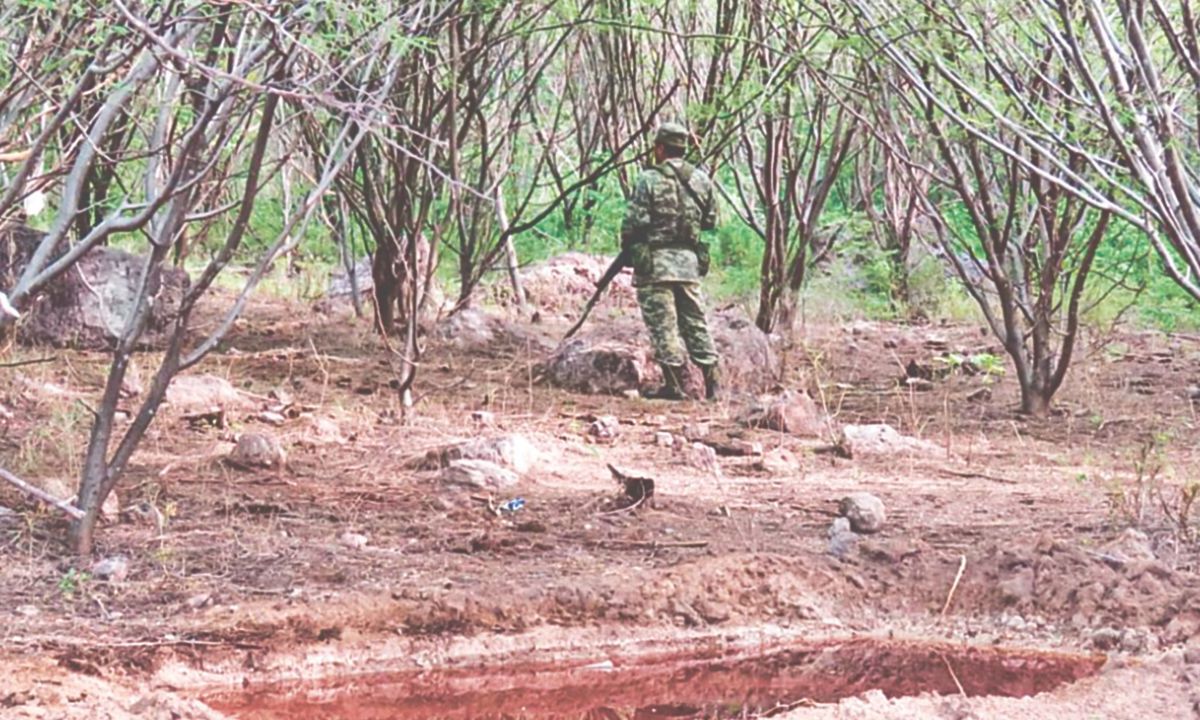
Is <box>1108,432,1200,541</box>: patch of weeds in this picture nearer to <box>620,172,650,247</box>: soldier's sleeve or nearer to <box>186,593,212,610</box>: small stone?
<box>186,593,212,610</box>: small stone

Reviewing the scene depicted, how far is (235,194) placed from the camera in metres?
11.1

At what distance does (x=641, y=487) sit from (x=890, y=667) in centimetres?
139

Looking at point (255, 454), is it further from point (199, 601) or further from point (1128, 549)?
point (1128, 549)

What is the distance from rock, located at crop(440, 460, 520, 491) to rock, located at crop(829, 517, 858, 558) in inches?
50.9

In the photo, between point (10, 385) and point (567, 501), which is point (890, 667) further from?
point (10, 385)

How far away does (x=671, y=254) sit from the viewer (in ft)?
26.8

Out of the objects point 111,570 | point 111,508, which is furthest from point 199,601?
point 111,508

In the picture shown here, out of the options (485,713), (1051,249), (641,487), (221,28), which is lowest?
(485,713)

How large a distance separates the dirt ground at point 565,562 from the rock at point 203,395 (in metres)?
0.08

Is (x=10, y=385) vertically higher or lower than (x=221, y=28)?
lower

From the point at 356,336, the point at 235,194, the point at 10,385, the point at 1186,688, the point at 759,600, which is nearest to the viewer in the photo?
the point at 1186,688

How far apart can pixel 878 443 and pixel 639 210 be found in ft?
8.37

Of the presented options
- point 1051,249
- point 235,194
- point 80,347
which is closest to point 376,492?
point 1051,249

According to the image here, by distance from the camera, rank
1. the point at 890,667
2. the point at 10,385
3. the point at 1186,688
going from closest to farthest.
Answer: the point at 1186,688, the point at 890,667, the point at 10,385
